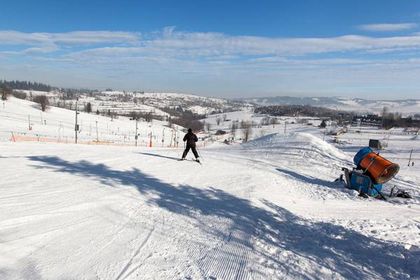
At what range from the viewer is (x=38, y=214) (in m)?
8.55

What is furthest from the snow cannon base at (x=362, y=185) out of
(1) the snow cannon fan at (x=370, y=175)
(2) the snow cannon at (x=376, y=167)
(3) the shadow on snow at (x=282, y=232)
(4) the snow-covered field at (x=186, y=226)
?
(3) the shadow on snow at (x=282, y=232)

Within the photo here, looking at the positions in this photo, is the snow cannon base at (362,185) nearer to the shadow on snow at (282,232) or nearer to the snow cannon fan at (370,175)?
the snow cannon fan at (370,175)

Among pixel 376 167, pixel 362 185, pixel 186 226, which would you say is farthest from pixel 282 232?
pixel 376 167

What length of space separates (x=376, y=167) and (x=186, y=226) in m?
12.0

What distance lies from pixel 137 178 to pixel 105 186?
1976mm

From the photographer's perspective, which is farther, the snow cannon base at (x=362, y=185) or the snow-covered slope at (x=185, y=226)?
the snow cannon base at (x=362, y=185)

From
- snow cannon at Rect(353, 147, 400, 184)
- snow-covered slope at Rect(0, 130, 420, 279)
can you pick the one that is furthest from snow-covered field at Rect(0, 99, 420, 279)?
snow cannon at Rect(353, 147, 400, 184)

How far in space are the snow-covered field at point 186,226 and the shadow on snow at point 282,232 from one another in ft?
0.11

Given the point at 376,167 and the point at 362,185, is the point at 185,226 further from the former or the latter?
the point at 376,167

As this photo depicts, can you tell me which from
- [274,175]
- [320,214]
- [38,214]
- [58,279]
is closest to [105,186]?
[38,214]

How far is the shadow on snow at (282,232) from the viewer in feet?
22.9

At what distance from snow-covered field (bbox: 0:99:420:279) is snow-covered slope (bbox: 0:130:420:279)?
0.03 m

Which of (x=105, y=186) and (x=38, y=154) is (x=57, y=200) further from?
(x=38, y=154)

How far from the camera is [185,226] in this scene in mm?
8672
